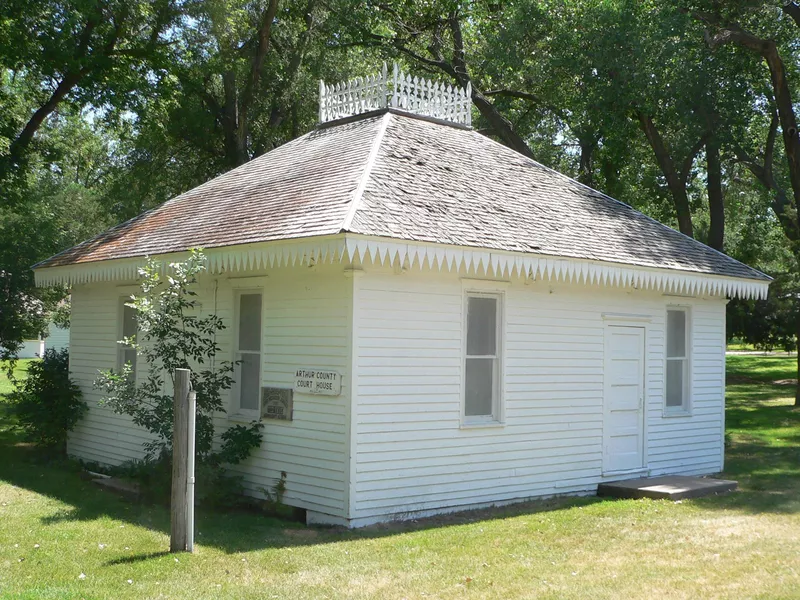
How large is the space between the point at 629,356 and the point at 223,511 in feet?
20.5

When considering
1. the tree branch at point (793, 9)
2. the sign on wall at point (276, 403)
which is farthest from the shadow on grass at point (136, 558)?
the tree branch at point (793, 9)

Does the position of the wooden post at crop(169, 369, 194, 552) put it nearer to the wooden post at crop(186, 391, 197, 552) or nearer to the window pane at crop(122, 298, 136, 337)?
the wooden post at crop(186, 391, 197, 552)

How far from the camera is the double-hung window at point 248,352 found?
1225 centimetres

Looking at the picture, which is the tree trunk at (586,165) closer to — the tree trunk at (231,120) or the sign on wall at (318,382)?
the tree trunk at (231,120)

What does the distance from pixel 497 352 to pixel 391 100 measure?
199 inches

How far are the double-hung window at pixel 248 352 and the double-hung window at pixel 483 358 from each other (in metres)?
2.74

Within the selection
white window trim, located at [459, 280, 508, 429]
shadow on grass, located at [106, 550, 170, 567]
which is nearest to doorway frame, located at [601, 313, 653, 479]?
white window trim, located at [459, 280, 508, 429]

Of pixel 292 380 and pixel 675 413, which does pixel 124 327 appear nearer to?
pixel 292 380

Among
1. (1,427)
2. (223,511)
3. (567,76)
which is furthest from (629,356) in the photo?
(1,427)

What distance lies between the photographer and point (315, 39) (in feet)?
86.0

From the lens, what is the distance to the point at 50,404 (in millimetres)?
15477

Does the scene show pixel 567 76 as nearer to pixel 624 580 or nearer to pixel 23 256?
pixel 23 256

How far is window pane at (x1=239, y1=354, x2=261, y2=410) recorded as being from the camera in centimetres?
1224

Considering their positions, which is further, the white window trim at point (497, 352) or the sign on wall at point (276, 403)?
the white window trim at point (497, 352)
